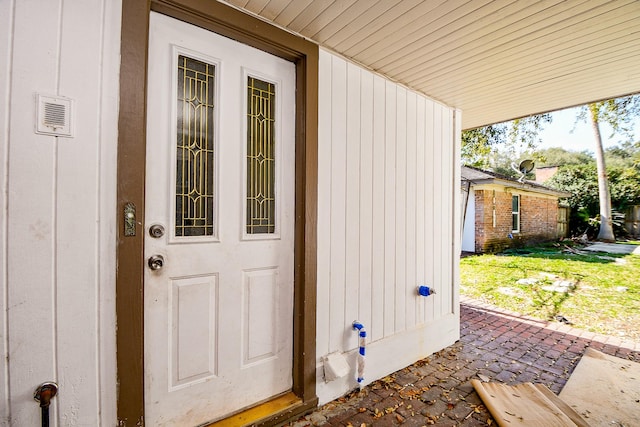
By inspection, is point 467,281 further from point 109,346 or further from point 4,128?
point 4,128

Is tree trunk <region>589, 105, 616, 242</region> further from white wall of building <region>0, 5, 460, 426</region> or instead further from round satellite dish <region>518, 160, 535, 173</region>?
white wall of building <region>0, 5, 460, 426</region>

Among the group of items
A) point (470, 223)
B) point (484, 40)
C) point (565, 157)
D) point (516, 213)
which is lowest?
point (470, 223)

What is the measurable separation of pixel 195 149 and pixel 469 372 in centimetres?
290

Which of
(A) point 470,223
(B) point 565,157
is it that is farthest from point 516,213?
(B) point 565,157

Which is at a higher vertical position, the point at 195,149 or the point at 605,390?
the point at 195,149

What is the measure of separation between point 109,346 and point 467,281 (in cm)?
608

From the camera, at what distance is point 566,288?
208 inches

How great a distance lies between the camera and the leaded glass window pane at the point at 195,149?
164cm

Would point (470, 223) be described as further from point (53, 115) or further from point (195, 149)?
point (53, 115)

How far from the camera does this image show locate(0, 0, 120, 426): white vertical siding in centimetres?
118

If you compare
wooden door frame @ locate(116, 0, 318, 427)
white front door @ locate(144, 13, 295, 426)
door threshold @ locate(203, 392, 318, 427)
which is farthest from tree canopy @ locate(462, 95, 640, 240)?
door threshold @ locate(203, 392, 318, 427)

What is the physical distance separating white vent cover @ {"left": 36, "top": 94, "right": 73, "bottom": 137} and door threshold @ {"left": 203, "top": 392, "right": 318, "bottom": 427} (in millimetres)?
1736

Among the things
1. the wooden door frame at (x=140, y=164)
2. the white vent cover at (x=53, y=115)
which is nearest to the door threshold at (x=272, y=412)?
the wooden door frame at (x=140, y=164)

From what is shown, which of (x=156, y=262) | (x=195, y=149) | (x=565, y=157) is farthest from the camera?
(x=565, y=157)
